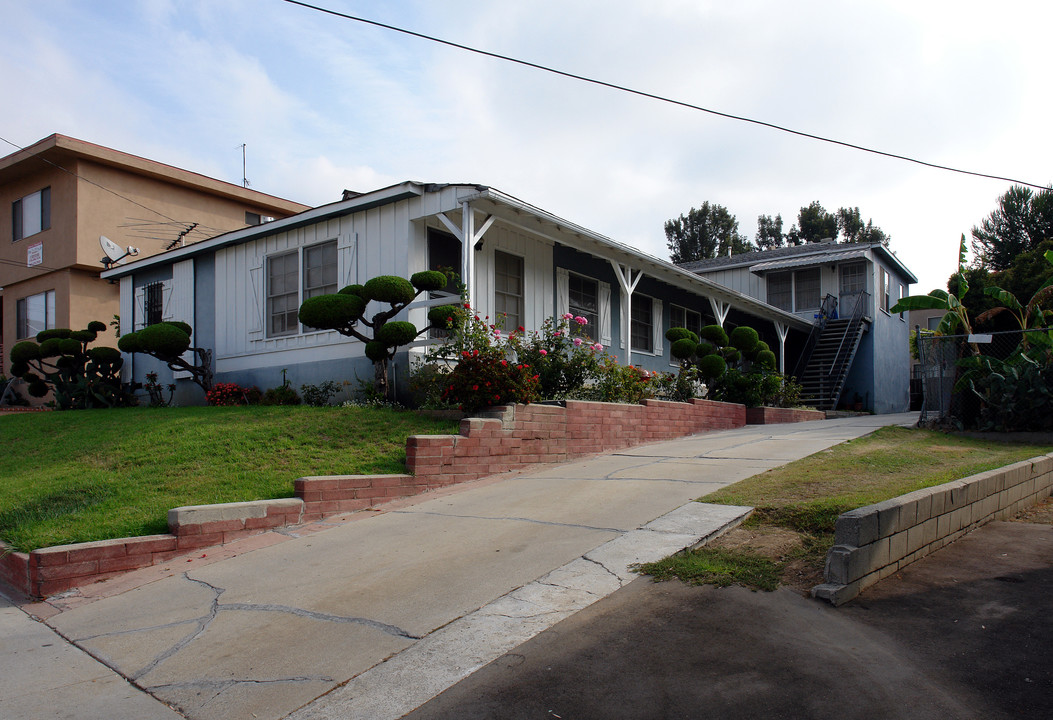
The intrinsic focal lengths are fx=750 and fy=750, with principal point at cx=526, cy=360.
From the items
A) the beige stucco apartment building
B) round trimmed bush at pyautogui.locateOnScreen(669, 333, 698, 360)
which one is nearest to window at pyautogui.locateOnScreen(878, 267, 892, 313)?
round trimmed bush at pyautogui.locateOnScreen(669, 333, 698, 360)

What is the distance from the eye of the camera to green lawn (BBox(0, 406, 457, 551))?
6098 mm

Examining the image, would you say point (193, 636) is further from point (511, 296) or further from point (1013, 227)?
point (1013, 227)

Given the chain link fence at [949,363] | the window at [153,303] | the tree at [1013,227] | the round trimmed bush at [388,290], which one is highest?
the tree at [1013,227]

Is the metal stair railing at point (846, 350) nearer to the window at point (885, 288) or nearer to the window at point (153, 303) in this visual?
the window at point (885, 288)

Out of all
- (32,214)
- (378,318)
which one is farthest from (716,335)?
(32,214)

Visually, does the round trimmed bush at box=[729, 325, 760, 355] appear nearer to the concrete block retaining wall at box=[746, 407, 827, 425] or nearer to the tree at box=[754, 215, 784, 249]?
the concrete block retaining wall at box=[746, 407, 827, 425]

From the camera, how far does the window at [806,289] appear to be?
26.1 meters

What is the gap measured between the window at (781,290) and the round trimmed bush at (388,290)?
19.1m

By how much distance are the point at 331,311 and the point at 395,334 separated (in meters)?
0.91

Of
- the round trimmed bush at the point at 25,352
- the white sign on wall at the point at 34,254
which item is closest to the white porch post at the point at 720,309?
the round trimmed bush at the point at 25,352

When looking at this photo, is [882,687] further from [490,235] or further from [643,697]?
[490,235]

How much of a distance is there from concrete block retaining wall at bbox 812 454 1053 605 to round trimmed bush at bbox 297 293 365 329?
7235mm

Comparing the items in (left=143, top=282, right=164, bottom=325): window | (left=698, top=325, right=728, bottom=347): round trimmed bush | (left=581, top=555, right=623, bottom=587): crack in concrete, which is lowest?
(left=581, top=555, right=623, bottom=587): crack in concrete

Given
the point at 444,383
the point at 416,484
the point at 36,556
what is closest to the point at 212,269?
the point at 444,383
